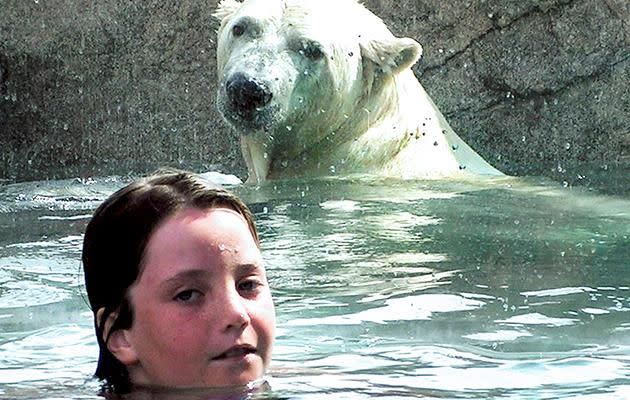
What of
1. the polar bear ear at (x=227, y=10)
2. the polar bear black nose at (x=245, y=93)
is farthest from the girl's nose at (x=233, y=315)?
the polar bear ear at (x=227, y=10)

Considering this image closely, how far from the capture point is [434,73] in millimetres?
8594

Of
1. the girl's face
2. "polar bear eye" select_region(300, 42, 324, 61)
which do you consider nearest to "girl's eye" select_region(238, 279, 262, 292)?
the girl's face

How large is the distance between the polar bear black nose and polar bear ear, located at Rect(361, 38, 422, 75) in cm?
68

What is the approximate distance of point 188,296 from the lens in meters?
2.46

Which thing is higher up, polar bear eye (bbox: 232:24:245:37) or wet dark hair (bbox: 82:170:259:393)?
polar bear eye (bbox: 232:24:245:37)

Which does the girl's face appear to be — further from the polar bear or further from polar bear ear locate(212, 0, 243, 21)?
polar bear ear locate(212, 0, 243, 21)

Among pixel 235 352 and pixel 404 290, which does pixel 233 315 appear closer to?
pixel 235 352

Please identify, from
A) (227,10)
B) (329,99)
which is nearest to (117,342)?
(329,99)

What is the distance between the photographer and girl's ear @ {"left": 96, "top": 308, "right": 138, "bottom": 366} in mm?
2521

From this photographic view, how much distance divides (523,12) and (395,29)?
2.55ft

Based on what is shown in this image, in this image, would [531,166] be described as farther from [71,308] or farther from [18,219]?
[71,308]

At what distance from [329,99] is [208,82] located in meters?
2.31

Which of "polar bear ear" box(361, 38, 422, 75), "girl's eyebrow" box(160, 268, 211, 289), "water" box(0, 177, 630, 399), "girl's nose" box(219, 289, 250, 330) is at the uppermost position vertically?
"polar bear ear" box(361, 38, 422, 75)

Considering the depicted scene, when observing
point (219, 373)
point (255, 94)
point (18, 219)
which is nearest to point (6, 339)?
point (219, 373)
